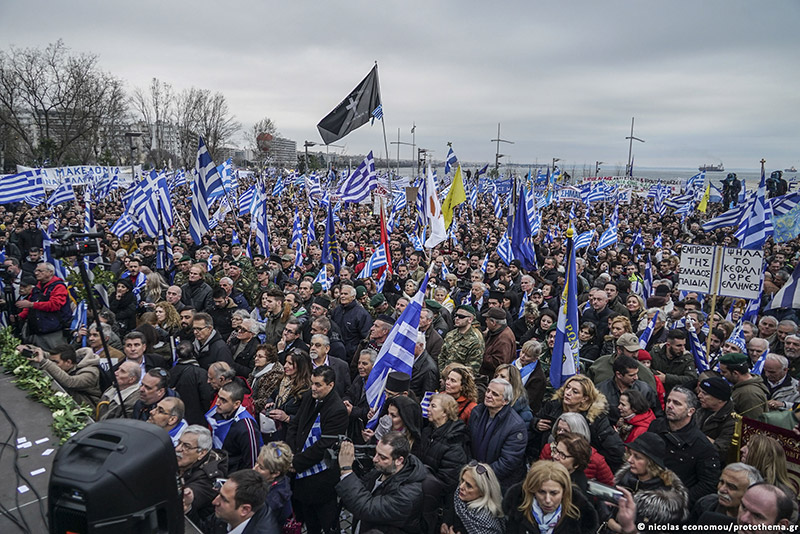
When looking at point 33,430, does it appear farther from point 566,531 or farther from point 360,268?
point 360,268

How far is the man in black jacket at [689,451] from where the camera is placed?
385cm

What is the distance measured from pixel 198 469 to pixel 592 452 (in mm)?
3005

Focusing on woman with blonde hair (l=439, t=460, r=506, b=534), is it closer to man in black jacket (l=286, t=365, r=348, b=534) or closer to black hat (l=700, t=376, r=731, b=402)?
man in black jacket (l=286, t=365, r=348, b=534)

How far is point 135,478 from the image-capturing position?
1834 mm

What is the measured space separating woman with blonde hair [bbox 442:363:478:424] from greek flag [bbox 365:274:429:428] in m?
0.45

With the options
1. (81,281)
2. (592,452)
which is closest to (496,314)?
(592,452)

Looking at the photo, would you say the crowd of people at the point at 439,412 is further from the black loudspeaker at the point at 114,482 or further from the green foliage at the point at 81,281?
the black loudspeaker at the point at 114,482

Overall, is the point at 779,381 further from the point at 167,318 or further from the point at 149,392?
the point at 167,318

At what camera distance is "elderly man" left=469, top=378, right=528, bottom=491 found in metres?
4.10

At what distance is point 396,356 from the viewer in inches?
194

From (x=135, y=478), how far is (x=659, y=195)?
3020cm

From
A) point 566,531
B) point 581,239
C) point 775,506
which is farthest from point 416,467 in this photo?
point 581,239

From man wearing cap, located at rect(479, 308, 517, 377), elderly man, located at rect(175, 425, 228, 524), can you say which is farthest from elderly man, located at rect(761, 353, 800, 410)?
elderly man, located at rect(175, 425, 228, 524)

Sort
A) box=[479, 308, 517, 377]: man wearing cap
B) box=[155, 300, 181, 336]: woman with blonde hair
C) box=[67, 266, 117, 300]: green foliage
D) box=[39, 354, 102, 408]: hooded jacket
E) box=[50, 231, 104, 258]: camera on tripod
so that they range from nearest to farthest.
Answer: box=[50, 231, 104, 258]: camera on tripod, box=[39, 354, 102, 408]: hooded jacket, box=[479, 308, 517, 377]: man wearing cap, box=[155, 300, 181, 336]: woman with blonde hair, box=[67, 266, 117, 300]: green foliage
